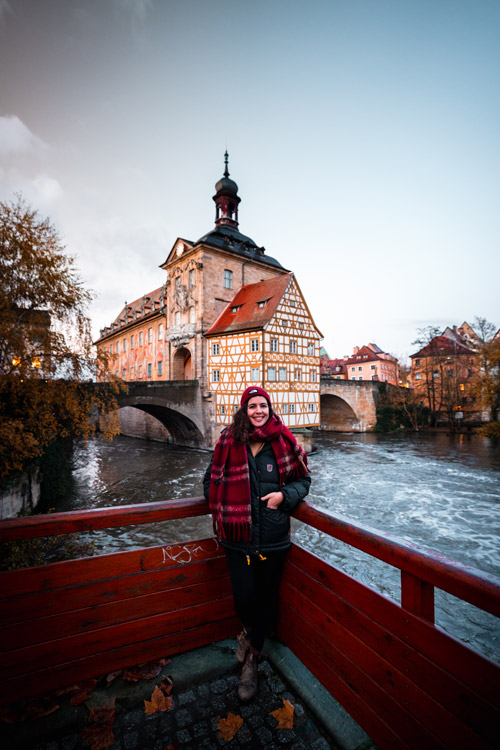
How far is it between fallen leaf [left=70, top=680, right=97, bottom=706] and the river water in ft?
5.16

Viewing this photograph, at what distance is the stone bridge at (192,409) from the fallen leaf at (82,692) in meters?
15.1

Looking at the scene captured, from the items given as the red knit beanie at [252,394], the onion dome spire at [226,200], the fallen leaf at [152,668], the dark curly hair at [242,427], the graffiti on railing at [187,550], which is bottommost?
the fallen leaf at [152,668]

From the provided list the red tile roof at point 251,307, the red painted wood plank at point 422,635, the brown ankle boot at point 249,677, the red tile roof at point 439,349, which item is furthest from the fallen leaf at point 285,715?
the red tile roof at point 439,349

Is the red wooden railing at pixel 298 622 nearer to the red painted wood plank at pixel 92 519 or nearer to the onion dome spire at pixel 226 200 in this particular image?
the red painted wood plank at pixel 92 519

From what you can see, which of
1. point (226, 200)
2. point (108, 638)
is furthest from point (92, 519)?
point (226, 200)

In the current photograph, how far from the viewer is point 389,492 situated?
12211mm

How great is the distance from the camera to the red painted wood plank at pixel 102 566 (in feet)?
5.84

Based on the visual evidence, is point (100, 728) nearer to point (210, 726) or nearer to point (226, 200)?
point (210, 726)

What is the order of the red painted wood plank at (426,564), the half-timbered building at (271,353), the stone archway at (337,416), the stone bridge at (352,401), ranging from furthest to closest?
the stone archway at (337,416) < the stone bridge at (352,401) < the half-timbered building at (271,353) < the red painted wood plank at (426,564)

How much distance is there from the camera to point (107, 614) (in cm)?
196

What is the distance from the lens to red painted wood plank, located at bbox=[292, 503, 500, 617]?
1.12m

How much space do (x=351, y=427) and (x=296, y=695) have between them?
29398 mm

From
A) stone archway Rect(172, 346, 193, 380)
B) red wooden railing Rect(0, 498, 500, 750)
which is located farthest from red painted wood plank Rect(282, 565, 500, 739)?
stone archway Rect(172, 346, 193, 380)

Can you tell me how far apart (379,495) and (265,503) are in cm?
1121
